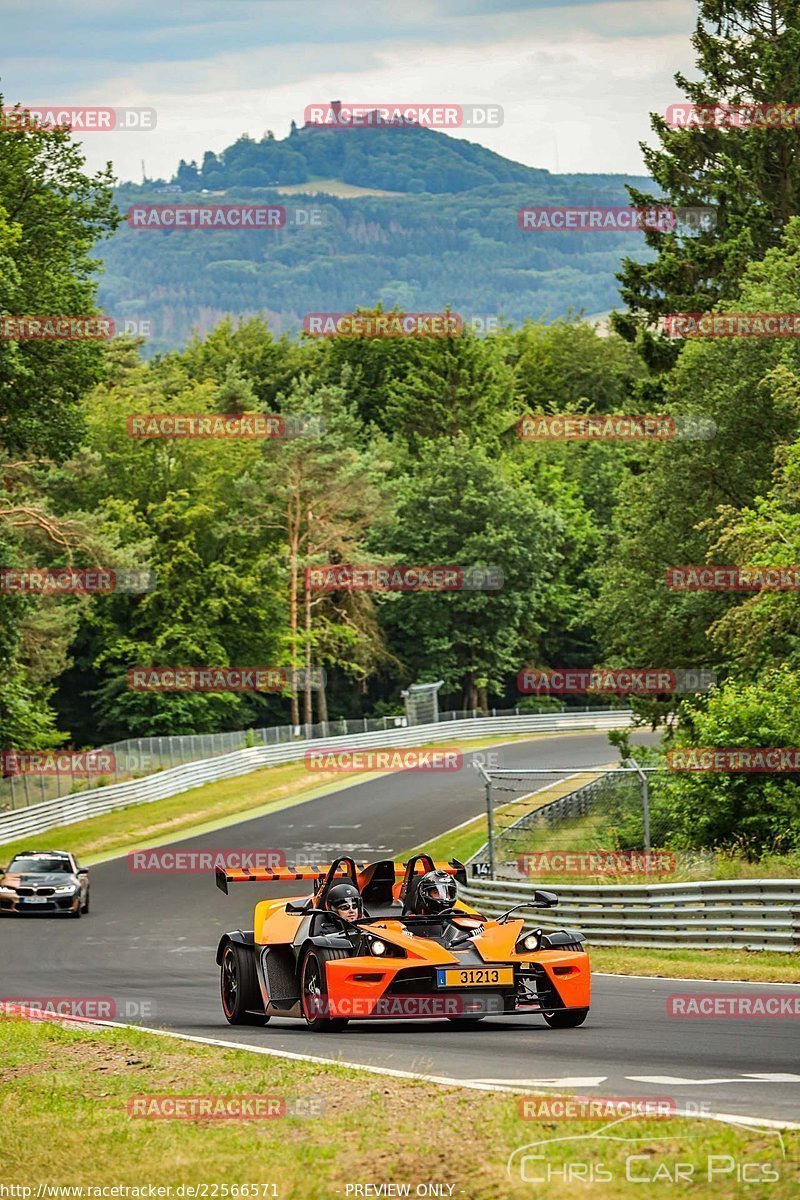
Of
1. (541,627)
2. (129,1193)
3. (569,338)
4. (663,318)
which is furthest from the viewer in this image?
(569,338)

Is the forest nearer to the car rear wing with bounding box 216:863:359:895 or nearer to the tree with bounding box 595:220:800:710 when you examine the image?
the tree with bounding box 595:220:800:710

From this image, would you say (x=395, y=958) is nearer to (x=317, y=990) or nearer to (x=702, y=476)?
(x=317, y=990)

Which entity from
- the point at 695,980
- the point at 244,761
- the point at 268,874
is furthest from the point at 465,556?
the point at 268,874

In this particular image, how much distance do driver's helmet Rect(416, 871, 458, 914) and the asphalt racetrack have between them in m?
0.95

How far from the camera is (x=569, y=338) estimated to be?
123m

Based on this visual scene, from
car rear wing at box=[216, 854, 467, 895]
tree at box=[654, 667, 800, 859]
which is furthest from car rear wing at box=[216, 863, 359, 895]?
tree at box=[654, 667, 800, 859]

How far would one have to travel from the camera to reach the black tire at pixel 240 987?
565 inches

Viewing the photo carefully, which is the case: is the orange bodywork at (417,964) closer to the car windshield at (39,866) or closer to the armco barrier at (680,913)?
the armco barrier at (680,913)

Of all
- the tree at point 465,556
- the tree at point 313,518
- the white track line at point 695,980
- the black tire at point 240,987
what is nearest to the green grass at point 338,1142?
the black tire at point 240,987

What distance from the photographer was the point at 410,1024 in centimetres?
1409

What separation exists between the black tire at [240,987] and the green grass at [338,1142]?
11.0ft

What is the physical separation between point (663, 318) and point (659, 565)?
13393mm

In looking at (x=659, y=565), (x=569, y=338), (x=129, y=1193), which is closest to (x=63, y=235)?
(x=659, y=565)

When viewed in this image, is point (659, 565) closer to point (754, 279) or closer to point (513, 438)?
point (754, 279)
